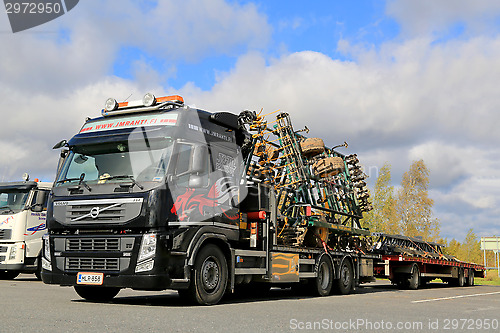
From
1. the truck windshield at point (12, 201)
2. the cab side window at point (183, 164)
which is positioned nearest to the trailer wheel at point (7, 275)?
the truck windshield at point (12, 201)

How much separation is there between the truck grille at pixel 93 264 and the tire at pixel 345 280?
756 cm

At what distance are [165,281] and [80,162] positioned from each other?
9.12 ft

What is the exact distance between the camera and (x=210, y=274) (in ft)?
33.1

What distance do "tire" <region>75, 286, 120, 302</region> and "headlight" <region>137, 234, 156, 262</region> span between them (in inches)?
85.2

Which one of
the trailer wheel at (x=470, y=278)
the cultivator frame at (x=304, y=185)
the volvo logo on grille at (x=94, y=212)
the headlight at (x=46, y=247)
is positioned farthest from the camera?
the trailer wheel at (x=470, y=278)

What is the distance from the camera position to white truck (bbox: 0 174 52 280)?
17.3m

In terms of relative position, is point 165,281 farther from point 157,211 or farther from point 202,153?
point 202,153

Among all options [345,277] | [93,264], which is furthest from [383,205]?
[93,264]

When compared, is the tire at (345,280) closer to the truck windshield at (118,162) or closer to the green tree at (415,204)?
the truck windshield at (118,162)

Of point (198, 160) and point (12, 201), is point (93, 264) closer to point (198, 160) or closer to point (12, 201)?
point (198, 160)

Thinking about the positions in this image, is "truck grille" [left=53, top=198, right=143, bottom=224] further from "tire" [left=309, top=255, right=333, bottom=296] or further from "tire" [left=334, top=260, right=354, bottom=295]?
"tire" [left=334, top=260, right=354, bottom=295]

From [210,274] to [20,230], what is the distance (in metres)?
9.66

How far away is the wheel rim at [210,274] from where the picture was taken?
9.89 m

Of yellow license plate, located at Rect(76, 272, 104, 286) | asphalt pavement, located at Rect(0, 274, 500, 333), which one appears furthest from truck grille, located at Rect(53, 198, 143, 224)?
asphalt pavement, located at Rect(0, 274, 500, 333)
